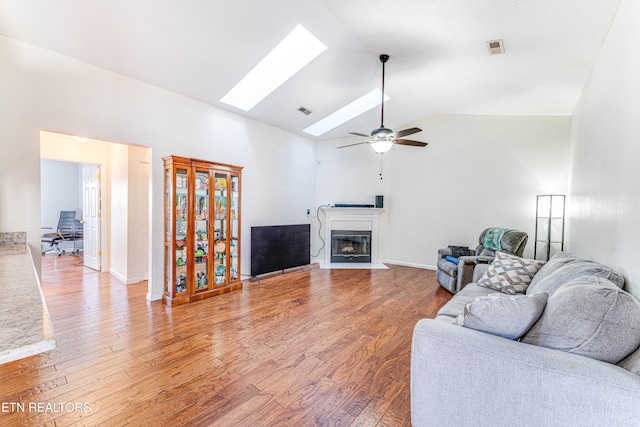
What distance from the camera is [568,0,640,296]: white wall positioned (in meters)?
1.86

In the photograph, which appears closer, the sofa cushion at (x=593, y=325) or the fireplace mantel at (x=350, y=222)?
the sofa cushion at (x=593, y=325)

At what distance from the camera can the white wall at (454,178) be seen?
5.03 metres

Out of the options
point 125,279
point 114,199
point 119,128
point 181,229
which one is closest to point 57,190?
point 114,199

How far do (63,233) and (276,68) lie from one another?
23.5 ft

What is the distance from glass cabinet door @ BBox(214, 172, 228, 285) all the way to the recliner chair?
3.36m

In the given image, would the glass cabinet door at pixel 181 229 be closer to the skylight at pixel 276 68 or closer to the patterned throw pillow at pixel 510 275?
the skylight at pixel 276 68

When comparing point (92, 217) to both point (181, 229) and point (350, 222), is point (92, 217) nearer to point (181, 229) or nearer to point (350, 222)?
point (181, 229)

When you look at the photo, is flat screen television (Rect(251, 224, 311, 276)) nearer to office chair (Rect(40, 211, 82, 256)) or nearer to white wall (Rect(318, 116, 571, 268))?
white wall (Rect(318, 116, 571, 268))

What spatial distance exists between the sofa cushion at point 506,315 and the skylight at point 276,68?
125 inches

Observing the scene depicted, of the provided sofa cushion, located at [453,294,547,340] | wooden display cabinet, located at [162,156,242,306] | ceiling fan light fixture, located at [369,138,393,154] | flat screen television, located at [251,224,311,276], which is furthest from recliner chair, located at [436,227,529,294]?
wooden display cabinet, located at [162,156,242,306]

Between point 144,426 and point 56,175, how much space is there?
28.5 feet

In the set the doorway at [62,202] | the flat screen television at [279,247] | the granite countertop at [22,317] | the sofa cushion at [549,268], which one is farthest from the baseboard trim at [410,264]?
the doorway at [62,202]

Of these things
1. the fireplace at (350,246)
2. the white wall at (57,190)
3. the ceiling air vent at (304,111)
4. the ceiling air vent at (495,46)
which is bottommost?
the fireplace at (350,246)

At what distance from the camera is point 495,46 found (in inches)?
119
